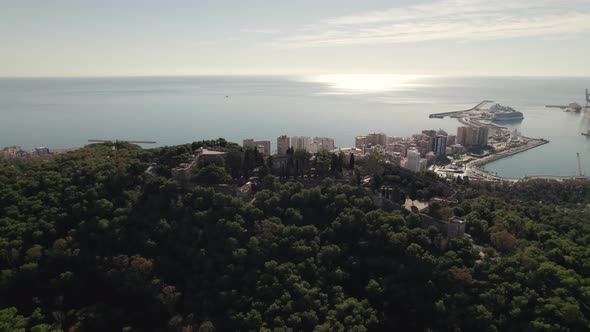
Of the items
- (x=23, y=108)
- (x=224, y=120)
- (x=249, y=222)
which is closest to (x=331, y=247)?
(x=249, y=222)

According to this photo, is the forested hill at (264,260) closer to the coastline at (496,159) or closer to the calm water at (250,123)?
the coastline at (496,159)

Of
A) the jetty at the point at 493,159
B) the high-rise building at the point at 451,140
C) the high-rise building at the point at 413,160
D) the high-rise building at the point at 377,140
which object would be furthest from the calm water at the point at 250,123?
the high-rise building at the point at 413,160

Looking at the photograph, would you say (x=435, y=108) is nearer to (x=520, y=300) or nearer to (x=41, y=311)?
(x=520, y=300)

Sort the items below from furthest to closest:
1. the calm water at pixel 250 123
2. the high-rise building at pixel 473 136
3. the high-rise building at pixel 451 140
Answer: the calm water at pixel 250 123 < the high-rise building at pixel 451 140 < the high-rise building at pixel 473 136

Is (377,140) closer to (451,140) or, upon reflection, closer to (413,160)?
(413,160)

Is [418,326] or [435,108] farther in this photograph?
[435,108]

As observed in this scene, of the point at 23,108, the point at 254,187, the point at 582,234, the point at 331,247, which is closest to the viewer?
the point at 331,247

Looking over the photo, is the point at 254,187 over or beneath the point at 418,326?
over

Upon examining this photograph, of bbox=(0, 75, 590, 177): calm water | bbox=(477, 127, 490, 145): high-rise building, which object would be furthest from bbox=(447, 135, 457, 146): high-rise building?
bbox=(0, 75, 590, 177): calm water

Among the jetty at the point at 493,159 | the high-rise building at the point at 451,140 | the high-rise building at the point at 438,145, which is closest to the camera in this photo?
the jetty at the point at 493,159
